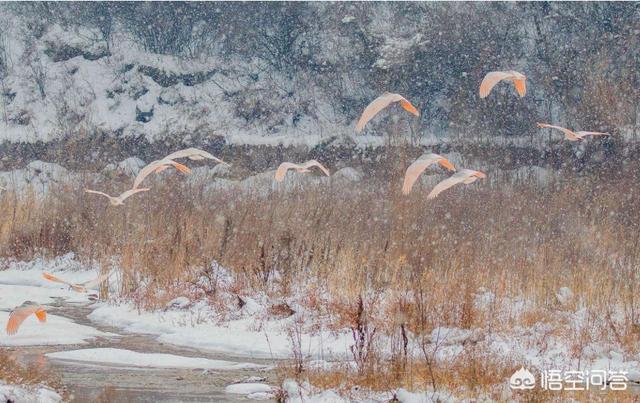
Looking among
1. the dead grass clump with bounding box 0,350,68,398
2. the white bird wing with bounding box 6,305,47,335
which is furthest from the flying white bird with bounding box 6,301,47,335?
the dead grass clump with bounding box 0,350,68,398

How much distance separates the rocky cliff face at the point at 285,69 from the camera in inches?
1041

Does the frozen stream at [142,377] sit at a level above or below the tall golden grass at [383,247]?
below

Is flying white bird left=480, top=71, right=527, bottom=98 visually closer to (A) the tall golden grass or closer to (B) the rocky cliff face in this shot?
(A) the tall golden grass

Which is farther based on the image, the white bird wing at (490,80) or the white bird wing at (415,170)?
the white bird wing at (490,80)

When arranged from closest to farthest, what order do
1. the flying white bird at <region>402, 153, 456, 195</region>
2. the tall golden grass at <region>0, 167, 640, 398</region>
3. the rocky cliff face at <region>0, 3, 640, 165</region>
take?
the flying white bird at <region>402, 153, 456, 195</region> < the tall golden grass at <region>0, 167, 640, 398</region> < the rocky cliff face at <region>0, 3, 640, 165</region>

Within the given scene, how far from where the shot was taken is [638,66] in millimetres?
24578

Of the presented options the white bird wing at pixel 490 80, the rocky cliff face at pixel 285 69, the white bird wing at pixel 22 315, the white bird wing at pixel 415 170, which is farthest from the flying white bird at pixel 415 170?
the rocky cliff face at pixel 285 69

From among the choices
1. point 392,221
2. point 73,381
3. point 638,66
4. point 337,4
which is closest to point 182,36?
point 337,4

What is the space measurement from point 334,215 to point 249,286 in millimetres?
2728

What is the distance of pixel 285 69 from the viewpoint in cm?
3102

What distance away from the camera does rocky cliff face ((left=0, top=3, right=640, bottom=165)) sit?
86.7 ft

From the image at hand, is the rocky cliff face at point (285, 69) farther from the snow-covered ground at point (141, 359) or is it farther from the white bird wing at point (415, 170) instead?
the white bird wing at point (415, 170)

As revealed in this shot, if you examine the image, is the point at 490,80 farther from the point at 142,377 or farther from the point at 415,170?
the point at 142,377

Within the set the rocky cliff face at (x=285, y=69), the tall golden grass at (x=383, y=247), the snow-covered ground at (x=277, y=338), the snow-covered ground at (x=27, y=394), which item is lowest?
the snow-covered ground at (x=27, y=394)
